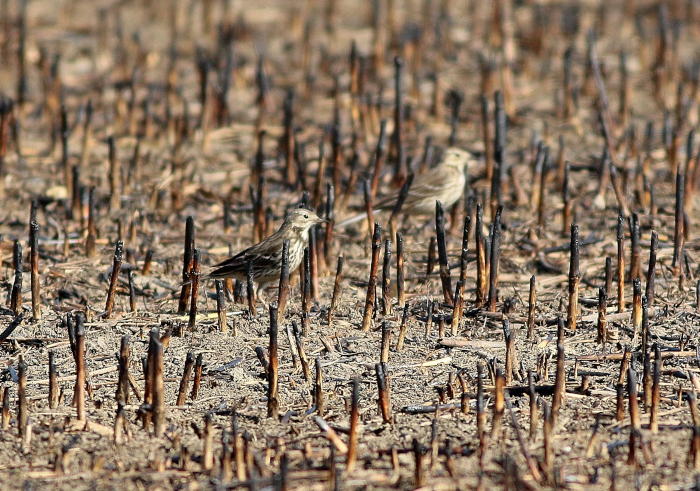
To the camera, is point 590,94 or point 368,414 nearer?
point 368,414

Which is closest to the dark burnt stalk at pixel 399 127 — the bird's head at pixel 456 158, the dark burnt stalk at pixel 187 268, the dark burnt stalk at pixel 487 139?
the bird's head at pixel 456 158

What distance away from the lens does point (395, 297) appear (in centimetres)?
811

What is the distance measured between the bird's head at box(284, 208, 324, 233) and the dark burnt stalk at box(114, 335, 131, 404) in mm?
2892

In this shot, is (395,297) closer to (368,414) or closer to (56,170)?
(368,414)

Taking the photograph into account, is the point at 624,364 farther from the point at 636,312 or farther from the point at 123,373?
the point at 123,373

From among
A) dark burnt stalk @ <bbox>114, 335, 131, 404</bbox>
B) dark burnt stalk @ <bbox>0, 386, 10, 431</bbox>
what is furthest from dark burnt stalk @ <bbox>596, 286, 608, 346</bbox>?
dark burnt stalk @ <bbox>0, 386, 10, 431</bbox>

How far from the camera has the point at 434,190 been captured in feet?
33.7

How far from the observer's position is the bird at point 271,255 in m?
8.27

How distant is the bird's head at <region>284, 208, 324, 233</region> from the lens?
8.66 m

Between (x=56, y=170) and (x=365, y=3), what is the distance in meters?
6.56

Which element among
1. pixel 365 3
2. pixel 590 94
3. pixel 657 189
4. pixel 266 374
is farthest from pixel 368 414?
pixel 365 3

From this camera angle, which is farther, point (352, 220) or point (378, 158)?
point (378, 158)

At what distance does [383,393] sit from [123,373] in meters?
1.49

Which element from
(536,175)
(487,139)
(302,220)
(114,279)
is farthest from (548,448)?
(487,139)
